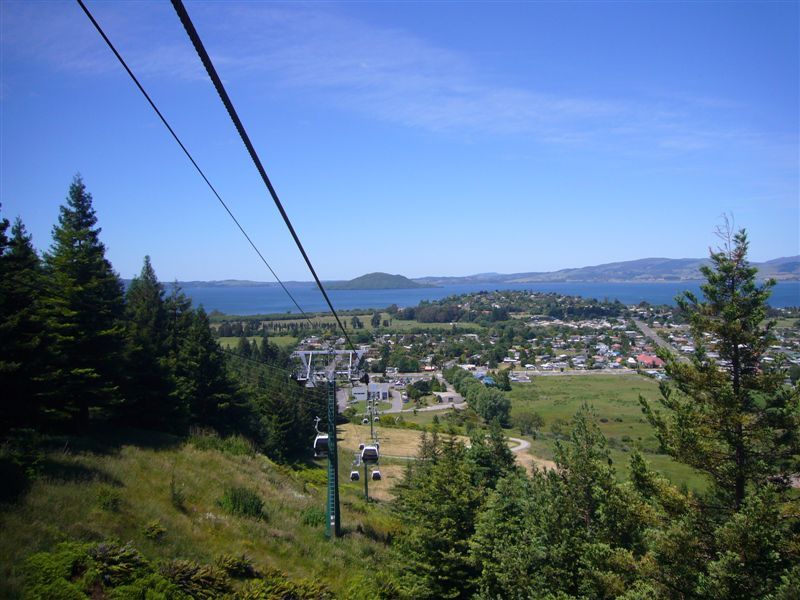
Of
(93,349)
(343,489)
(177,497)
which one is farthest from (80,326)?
(343,489)

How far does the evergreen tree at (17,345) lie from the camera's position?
40.1 ft

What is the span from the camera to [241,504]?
1266 cm

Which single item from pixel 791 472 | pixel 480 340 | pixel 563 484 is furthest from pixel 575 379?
pixel 791 472

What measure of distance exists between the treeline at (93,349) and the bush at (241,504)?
227 inches

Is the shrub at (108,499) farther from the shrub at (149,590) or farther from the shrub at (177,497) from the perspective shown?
the shrub at (149,590)

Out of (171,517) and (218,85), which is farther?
(171,517)

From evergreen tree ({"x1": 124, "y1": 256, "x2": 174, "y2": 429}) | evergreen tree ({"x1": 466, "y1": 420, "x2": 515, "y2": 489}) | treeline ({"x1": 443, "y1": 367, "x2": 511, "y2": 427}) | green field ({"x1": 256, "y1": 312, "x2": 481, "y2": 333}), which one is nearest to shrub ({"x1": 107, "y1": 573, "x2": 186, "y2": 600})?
evergreen tree ({"x1": 124, "y1": 256, "x2": 174, "y2": 429})

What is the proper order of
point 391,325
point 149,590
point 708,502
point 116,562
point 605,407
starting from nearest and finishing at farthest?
point 149,590 → point 116,562 → point 708,502 → point 605,407 → point 391,325

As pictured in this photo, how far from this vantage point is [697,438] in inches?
357

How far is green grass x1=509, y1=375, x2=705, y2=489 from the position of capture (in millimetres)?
42250

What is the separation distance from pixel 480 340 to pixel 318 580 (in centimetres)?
12603

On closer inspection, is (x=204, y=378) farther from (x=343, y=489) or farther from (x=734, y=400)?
(x=734, y=400)

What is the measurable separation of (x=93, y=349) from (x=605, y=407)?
59.4m

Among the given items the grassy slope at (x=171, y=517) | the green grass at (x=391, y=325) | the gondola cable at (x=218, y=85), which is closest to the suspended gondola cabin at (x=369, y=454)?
the grassy slope at (x=171, y=517)
